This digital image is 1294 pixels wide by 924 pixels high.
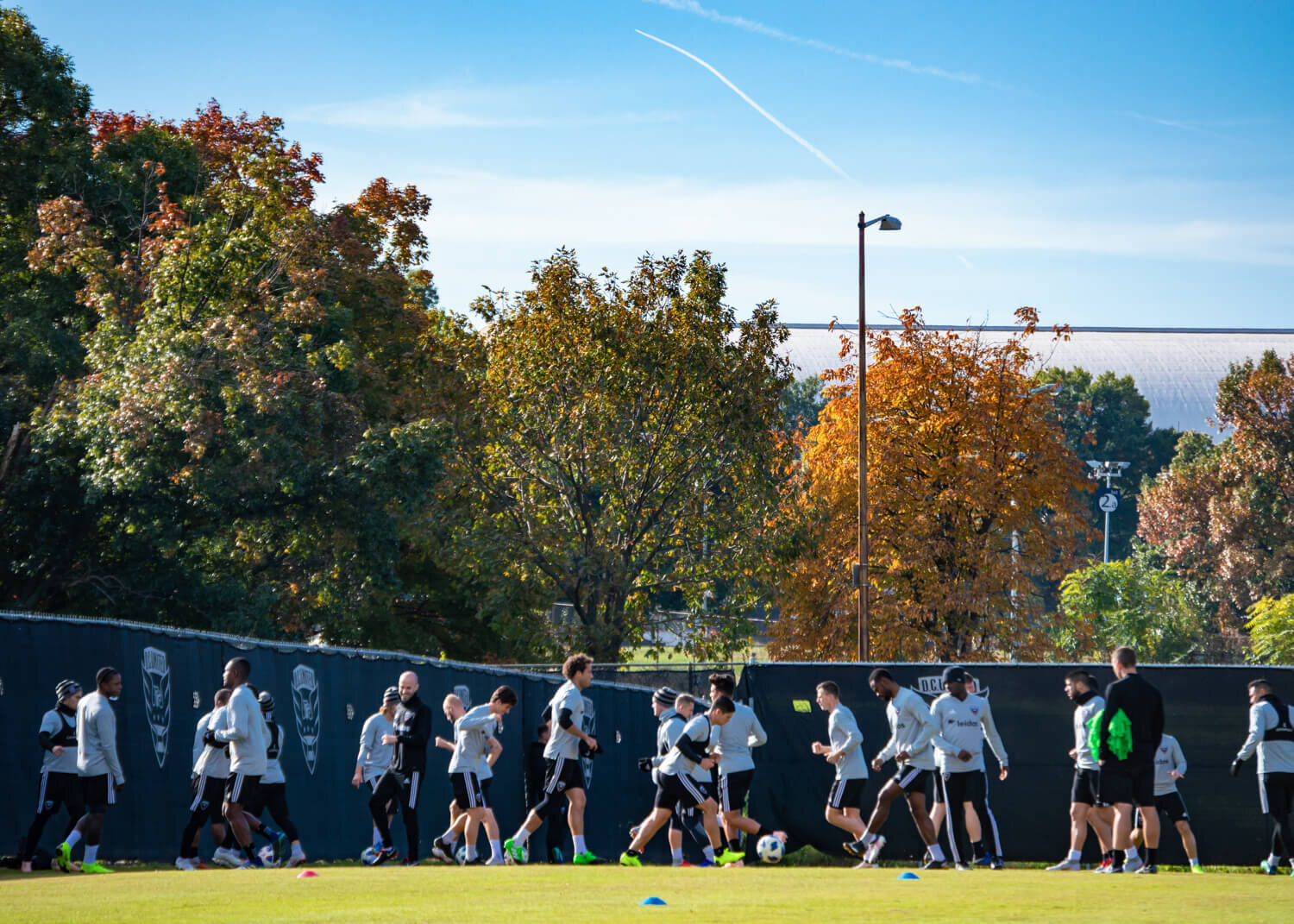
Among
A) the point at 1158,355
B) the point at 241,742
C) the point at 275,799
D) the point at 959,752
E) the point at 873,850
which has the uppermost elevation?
the point at 1158,355

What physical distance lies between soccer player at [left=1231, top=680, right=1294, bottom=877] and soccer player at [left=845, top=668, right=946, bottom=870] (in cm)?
296

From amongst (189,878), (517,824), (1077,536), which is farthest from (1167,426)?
(189,878)

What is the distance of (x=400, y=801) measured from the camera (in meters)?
13.5

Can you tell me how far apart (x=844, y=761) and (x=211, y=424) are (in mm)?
12872

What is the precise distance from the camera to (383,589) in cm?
2750

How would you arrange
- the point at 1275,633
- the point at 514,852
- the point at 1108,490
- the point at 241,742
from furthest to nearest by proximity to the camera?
1. the point at 1108,490
2. the point at 1275,633
3. the point at 514,852
4. the point at 241,742

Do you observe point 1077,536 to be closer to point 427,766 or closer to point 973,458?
point 973,458

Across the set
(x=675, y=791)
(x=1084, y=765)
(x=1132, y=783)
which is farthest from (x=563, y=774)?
(x=1132, y=783)

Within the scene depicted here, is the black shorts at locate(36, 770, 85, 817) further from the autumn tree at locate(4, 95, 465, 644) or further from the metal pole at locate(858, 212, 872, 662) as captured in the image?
the metal pole at locate(858, 212, 872, 662)

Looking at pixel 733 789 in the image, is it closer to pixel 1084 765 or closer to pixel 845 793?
pixel 845 793

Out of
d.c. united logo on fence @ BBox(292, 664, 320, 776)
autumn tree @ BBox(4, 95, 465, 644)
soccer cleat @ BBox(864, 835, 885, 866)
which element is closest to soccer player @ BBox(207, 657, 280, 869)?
d.c. united logo on fence @ BBox(292, 664, 320, 776)

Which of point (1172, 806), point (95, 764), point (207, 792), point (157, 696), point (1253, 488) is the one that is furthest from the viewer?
point (1253, 488)

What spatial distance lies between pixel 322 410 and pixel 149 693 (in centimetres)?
1182

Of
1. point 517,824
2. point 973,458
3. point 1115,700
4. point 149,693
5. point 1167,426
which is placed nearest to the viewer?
point 1115,700
